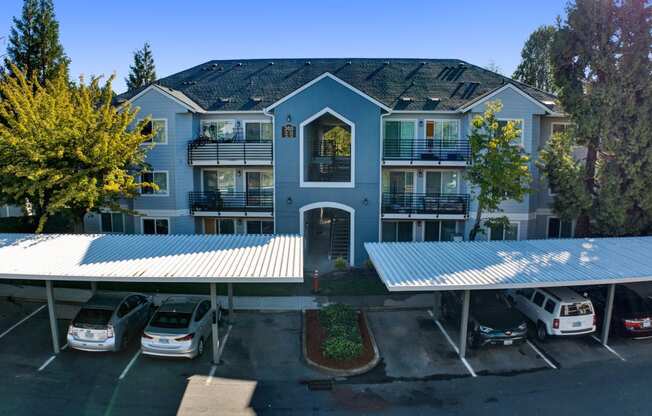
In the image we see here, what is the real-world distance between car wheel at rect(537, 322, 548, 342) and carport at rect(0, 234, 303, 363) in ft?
28.8

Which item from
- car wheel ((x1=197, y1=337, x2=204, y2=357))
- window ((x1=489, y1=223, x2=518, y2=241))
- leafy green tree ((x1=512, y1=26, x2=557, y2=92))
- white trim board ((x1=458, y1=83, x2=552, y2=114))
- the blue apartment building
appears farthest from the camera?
leafy green tree ((x1=512, y1=26, x2=557, y2=92))

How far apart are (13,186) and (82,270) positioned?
28.7ft

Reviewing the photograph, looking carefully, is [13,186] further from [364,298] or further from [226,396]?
[364,298]

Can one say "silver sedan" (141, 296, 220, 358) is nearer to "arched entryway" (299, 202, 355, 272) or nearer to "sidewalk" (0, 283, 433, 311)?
"sidewalk" (0, 283, 433, 311)

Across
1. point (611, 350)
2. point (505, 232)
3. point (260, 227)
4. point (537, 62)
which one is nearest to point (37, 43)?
point (260, 227)

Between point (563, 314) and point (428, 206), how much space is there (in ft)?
32.8

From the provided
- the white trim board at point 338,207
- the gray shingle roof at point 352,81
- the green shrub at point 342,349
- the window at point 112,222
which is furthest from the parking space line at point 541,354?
the window at point 112,222

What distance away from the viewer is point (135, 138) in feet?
68.6

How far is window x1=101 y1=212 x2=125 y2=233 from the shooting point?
2619 cm

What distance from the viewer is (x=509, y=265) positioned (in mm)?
14648

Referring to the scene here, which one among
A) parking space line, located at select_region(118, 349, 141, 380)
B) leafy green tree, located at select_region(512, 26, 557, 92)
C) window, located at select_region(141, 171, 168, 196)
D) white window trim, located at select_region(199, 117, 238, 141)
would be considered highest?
leafy green tree, located at select_region(512, 26, 557, 92)

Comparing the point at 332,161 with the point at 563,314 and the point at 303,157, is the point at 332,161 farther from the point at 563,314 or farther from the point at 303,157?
the point at 563,314

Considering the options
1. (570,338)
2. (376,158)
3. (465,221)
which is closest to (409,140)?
(376,158)

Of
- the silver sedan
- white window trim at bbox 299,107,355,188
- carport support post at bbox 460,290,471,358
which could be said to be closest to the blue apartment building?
white window trim at bbox 299,107,355,188
